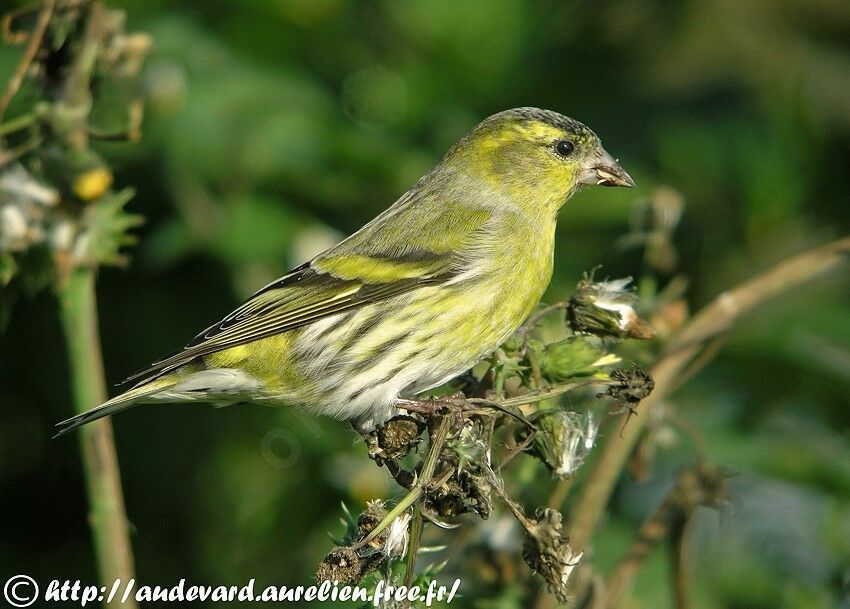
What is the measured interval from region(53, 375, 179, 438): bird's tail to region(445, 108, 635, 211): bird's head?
60.0 inches

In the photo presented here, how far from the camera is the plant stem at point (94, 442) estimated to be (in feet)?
10.2

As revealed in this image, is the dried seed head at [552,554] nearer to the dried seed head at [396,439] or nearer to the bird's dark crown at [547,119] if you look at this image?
the dried seed head at [396,439]

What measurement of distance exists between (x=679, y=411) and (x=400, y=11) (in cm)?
263

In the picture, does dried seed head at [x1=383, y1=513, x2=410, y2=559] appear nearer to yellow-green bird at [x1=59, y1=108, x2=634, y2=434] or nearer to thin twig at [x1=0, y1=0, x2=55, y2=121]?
yellow-green bird at [x1=59, y1=108, x2=634, y2=434]

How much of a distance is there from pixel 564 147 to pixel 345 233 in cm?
158

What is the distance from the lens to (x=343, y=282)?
414 centimetres

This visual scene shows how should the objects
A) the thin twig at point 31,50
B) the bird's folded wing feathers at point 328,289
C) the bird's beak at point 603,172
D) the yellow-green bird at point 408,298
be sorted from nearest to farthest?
the thin twig at point 31,50 < the yellow-green bird at point 408,298 < the bird's folded wing feathers at point 328,289 < the bird's beak at point 603,172

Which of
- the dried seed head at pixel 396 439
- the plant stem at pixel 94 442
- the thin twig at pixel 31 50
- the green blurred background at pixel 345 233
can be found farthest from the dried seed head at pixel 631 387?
the thin twig at pixel 31 50

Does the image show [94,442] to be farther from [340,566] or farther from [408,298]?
[408,298]

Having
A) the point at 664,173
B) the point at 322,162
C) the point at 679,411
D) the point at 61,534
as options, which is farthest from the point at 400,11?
the point at 61,534

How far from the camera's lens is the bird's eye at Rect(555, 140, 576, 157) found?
173 inches

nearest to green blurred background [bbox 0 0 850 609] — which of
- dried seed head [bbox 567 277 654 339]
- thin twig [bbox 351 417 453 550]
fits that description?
dried seed head [bbox 567 277 654 339]

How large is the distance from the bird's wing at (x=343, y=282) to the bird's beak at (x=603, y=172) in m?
0.49

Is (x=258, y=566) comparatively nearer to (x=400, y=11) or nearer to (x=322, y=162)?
(x=322, y=162)
